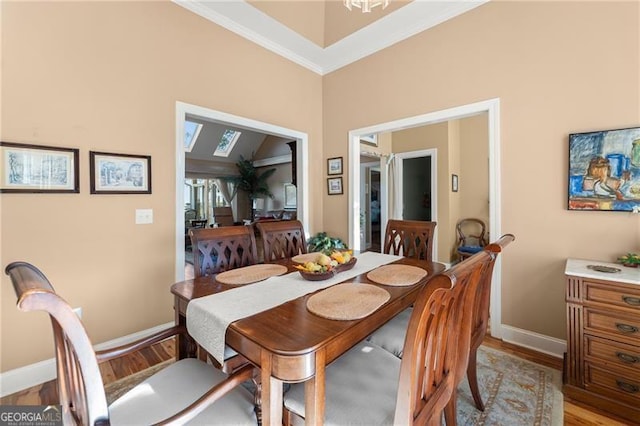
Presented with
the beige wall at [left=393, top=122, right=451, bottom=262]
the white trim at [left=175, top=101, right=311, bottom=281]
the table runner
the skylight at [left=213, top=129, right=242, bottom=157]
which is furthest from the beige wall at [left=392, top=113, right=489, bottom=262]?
the skylight at [left=213, top=129, right=242, bottom=157]

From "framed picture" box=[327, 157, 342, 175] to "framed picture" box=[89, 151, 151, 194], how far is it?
2310mm

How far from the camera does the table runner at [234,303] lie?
3.57 feet

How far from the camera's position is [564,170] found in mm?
2182

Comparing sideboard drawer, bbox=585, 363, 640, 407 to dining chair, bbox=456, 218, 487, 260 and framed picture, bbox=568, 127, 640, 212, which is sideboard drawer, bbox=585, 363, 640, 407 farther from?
dining chair, bbox=456, 218, 487, 260

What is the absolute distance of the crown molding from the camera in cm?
269

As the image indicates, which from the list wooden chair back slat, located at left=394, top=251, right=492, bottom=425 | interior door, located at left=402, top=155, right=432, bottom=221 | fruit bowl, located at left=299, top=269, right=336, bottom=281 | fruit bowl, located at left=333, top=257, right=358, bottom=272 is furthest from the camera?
interior door, located at left=402, top=155, right=432, bottom=221

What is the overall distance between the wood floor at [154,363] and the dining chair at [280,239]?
121 centimetres

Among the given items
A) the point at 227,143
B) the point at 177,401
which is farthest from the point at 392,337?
the point at 227,143

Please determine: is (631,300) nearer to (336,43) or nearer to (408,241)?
(408,241)

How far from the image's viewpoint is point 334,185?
3.95m

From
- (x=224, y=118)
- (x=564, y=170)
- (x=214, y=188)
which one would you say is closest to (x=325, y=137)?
(x=224, y=118)

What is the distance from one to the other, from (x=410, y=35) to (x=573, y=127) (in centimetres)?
192

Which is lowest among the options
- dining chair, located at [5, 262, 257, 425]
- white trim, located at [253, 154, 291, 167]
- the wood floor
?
the wood floor

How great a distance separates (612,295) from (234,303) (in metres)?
2.23
